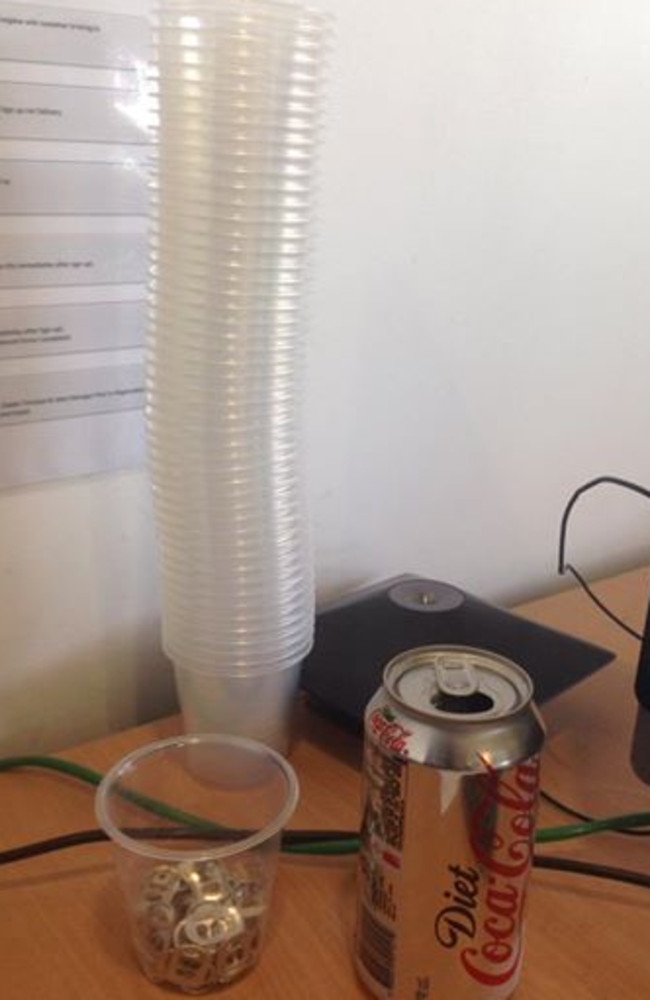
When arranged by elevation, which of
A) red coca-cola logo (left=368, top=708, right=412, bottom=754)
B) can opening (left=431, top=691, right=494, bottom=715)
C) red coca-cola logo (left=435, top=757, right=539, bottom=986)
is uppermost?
can opening (left=431, top=691, right=494, bottom=715)

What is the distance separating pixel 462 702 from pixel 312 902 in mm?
199

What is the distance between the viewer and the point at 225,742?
623mm

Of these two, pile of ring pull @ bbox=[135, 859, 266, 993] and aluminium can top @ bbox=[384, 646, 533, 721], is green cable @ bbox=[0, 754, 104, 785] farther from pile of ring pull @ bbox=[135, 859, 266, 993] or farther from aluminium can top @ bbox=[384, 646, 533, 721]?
aluminium can top @ bbox=[384, 646, 533, 721]

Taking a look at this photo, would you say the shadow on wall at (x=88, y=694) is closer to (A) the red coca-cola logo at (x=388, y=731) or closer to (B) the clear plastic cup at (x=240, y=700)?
(B) the clear plastic cup at (x=240, y=700)

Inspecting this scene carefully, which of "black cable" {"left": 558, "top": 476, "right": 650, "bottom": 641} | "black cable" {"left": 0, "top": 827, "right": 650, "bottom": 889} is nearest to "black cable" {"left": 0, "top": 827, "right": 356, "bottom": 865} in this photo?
"black cable" {"left": 0, "top": 827, "right": 650, "bottom": 889}

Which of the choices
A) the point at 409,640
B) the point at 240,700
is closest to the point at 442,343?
the point at 409,640

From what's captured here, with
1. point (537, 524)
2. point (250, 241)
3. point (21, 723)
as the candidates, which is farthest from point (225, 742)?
point (537, 524)

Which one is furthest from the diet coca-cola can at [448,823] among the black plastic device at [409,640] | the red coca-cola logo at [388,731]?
the black plastic device at [409,640]

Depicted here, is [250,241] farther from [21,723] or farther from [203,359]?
[21,723]

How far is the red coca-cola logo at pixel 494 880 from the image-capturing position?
1.38 ft

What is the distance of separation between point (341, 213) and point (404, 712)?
1.46ft

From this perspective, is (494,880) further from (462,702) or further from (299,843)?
(299,843)

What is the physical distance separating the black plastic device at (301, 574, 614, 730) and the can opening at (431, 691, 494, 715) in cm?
24

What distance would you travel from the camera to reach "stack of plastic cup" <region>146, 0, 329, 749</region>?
0.52 m
